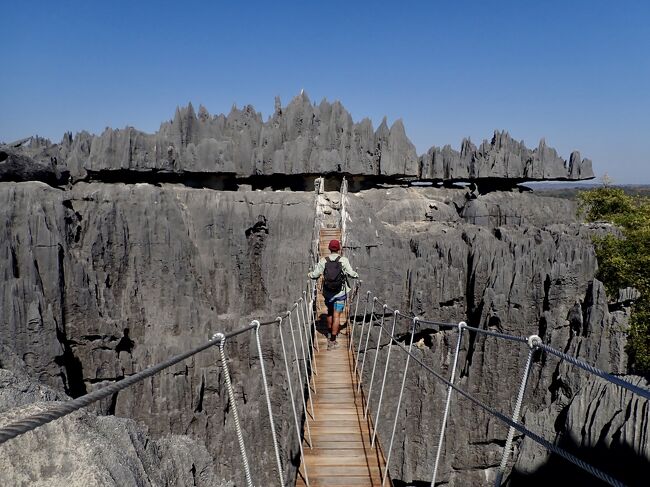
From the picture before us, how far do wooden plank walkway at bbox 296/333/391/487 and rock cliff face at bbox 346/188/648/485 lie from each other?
5947 millimetres

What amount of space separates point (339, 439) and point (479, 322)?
878 centimetres

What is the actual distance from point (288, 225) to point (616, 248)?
9.72 meters

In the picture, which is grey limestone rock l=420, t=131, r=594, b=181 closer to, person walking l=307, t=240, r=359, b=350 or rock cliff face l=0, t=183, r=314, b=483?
rock cliff face l=0, t=183, r=314, b=483

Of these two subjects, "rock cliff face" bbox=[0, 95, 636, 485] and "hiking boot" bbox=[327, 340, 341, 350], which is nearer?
"hiking boot" bbox=[327, 340, 341, 350]

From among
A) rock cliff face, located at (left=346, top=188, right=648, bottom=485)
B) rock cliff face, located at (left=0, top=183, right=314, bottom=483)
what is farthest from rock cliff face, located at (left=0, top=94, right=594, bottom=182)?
rock cliff face, located at (left=346, top=188, right=648, bottom=485)

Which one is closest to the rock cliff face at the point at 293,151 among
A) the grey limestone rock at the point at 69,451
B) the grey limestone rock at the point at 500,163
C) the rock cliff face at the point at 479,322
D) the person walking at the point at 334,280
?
the grey limestone rock at the point at 500,163

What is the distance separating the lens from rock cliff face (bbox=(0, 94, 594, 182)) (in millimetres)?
17875

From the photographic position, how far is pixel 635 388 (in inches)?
61.2

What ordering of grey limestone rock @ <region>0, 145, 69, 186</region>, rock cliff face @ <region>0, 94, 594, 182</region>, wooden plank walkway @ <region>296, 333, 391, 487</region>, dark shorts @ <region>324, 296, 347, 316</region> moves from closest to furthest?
wooden plank walkway @ <region>296, 333, 391, 487</region> → dark shorts @ <region>324, 296, 347, 316</region> → grey limestone rock @ <region>0, 145, 69, 186</region> → rock cliff face @ <region>0, 94, 594, 182</region>

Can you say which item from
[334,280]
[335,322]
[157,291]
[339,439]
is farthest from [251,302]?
[339,439]

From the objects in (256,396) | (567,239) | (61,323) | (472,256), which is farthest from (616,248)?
(61,323)

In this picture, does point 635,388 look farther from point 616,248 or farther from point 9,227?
point 616,248

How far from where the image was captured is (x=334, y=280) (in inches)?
225

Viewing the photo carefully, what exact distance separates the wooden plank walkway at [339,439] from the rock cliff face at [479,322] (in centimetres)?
595
